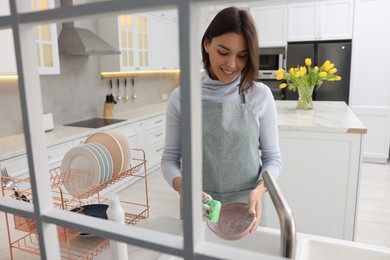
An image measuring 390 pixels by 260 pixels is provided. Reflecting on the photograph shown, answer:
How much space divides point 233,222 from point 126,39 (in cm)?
348

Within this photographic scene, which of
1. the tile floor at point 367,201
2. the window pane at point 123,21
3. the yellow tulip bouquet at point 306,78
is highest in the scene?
the window pane at point 123,21

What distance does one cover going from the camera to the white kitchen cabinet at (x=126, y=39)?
384 centimetres

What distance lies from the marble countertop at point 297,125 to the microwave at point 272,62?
1.34 metres

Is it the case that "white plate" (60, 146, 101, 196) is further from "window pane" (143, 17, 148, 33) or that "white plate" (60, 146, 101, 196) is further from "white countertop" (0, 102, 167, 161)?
"window pane" (143, 17, 148, 33)

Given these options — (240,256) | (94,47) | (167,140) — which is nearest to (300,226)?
(167,140)

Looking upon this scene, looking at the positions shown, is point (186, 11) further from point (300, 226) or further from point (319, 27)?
point (319, 27)

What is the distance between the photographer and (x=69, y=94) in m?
3.56

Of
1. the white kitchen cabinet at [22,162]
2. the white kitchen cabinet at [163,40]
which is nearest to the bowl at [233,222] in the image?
the white kitchen cabinet at [22,162]

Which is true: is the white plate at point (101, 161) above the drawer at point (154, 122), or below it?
above

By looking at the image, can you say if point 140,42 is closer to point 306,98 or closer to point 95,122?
point 95,122

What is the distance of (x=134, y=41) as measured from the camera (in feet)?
13.4

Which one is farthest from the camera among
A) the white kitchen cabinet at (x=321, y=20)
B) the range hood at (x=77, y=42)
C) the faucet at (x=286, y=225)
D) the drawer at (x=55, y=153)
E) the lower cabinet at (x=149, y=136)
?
the white kitchen cabinet at (x=321, y=20)

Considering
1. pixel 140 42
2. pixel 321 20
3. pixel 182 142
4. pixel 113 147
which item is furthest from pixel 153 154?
pixel 182 142

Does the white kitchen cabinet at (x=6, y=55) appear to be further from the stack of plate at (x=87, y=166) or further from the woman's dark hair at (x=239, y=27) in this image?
the woman's dark hair at (x=239, y=27)
